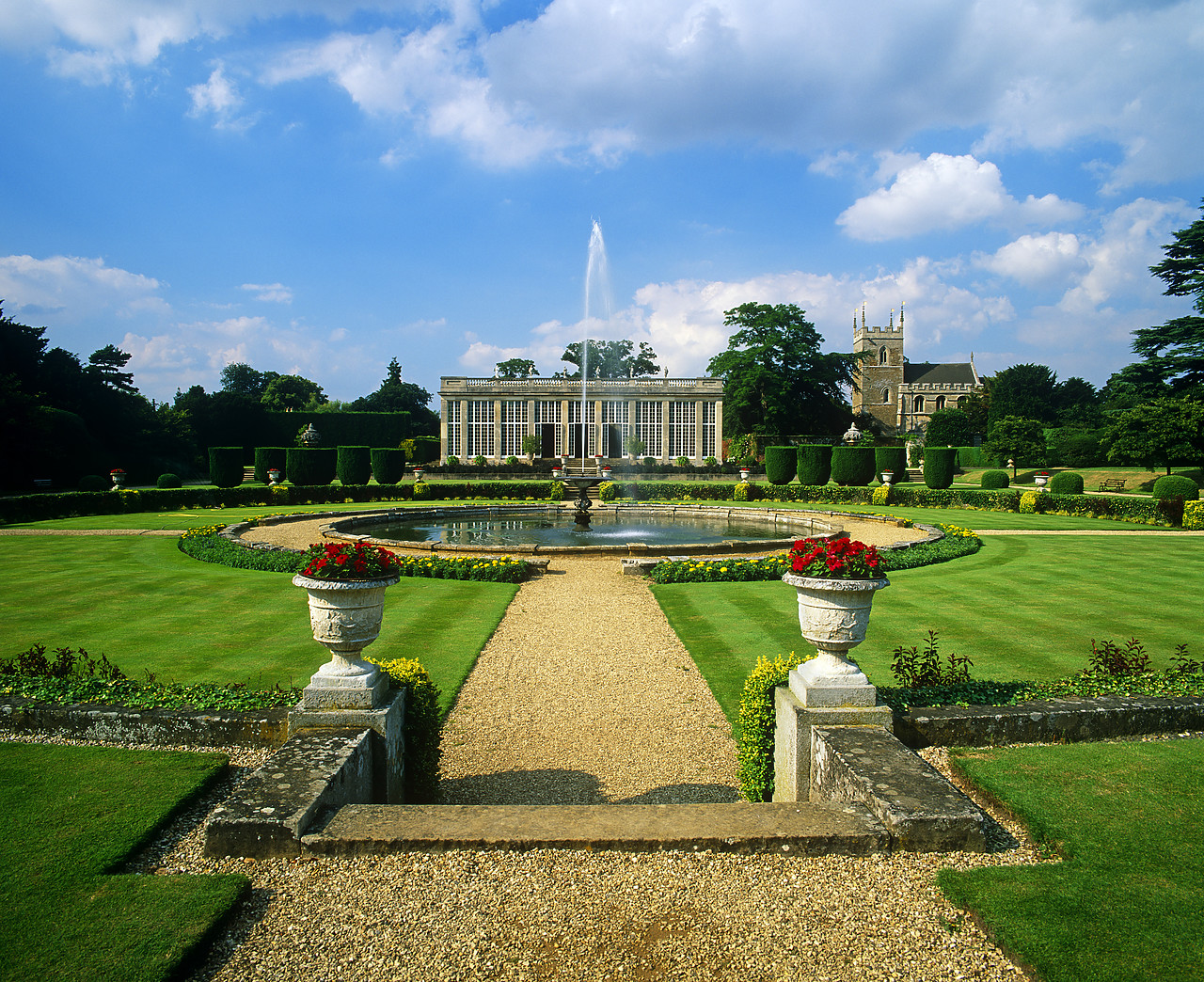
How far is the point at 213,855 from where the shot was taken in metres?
3.45

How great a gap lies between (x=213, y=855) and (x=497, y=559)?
943 cm

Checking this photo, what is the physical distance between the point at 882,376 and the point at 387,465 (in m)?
68.0

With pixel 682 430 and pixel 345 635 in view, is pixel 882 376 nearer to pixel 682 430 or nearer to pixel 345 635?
pixel 682 430

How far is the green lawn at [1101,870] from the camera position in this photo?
Result: 2.74 metres

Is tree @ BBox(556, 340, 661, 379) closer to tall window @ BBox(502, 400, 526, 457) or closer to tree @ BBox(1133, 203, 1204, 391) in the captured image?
tall window @ BBox(502, 400, 526, 457)

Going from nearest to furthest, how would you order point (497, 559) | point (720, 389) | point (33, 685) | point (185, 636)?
point (33, 685), point (185, 636), point (497, 559), point (720, 389)

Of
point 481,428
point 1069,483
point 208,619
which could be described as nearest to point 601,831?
point 208,619

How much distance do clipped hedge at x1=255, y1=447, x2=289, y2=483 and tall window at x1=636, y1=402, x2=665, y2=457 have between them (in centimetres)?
2878

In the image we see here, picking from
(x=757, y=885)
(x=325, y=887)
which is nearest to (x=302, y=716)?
(x=325, y=887)

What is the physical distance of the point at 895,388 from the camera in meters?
83.9

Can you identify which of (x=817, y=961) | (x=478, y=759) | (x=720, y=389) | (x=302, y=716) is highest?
(x=720, y=389)

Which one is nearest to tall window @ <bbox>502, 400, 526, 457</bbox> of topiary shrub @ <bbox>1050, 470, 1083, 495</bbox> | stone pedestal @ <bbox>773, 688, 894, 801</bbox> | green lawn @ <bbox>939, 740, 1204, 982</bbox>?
topiary shrub @ <bbox>1050, 470, 1083, 495</bbox>

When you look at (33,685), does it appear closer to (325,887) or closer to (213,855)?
(213,855)

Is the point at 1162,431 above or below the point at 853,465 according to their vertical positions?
above
